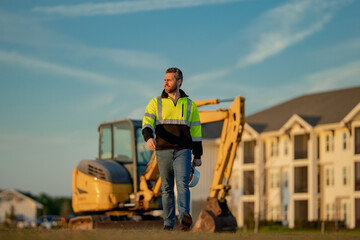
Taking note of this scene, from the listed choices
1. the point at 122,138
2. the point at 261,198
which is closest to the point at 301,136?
the point at 261,198

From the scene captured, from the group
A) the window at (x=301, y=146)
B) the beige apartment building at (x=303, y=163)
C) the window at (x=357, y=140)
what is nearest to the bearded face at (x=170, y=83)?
the beige apartment building at (x=303, y=163)

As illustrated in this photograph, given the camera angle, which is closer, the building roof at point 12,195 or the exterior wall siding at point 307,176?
the exterior wall siding at point 307,176

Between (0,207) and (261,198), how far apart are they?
4392 centimetres

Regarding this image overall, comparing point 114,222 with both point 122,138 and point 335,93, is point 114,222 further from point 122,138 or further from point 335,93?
point 335,93

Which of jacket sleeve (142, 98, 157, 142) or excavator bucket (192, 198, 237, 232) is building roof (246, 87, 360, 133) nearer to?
excavator bucket (192, 198, 237, 232)

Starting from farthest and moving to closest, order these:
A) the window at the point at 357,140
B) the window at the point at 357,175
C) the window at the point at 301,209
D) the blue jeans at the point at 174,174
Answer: the window at the point at 301,209, the window at the point at 357,140, the window at the point at 357,175, the blue jeans at the point at 174,174

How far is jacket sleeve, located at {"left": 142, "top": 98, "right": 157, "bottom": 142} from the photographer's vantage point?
1016 cm

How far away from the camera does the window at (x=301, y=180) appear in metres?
53.3

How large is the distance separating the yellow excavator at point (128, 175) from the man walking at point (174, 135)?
26.0 feet

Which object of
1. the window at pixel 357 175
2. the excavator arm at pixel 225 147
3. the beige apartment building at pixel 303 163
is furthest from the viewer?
the beige apartment building at pixel 303 163

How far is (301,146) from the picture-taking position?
53.8 m

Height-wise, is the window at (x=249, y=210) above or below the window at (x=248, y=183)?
below

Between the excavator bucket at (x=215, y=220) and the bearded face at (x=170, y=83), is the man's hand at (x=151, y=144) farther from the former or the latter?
the excavator bucket at (x=215, y=220)

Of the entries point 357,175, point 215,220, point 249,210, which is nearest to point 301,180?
point 249,210
